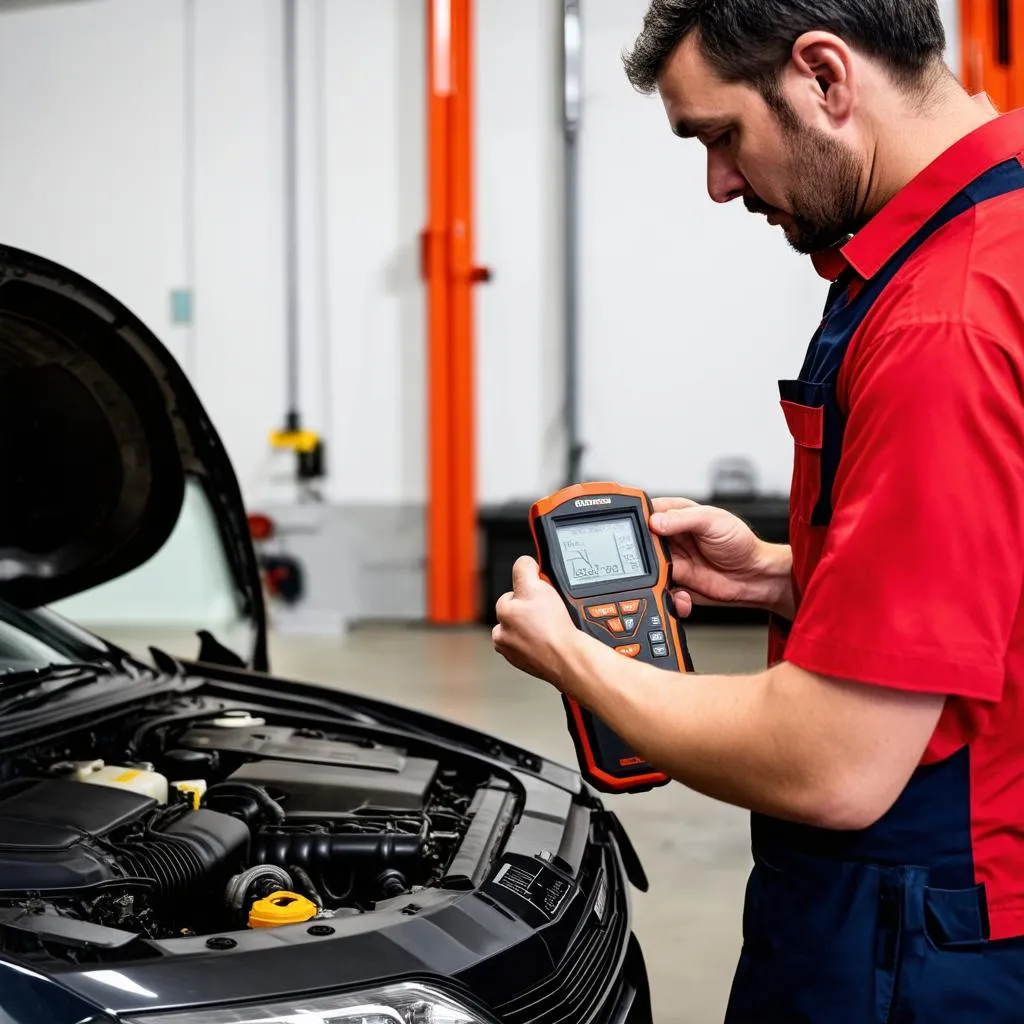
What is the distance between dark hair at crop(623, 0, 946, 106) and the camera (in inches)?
39.0

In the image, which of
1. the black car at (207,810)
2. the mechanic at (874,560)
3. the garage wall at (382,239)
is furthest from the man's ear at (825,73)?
the garage wall at (382,239)

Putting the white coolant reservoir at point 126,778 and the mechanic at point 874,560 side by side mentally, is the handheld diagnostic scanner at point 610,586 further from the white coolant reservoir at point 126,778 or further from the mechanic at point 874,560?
the white coolant reservoir at point 126,778

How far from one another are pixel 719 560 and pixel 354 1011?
24.5 inches

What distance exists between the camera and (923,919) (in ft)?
3.44

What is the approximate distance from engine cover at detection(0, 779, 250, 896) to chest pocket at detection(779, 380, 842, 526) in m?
0.89

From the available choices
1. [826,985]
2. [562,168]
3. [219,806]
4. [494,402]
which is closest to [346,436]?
[494,402]

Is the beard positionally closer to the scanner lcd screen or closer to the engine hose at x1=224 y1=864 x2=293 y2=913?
the scanner lcd screen

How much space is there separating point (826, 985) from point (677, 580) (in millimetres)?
499

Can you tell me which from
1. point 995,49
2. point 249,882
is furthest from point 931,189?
point 995,49

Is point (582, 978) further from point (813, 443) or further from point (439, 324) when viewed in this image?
point (439, 324)

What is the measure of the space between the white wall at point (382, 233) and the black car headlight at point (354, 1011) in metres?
5.71

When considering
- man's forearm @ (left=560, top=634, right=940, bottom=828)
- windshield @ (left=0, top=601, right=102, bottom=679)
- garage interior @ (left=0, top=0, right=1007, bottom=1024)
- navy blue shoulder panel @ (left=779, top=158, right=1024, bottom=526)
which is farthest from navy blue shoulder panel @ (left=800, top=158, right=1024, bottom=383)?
garage interior @ (left=0, top=0, right=1007, bottom=1024)

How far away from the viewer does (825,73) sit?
39.5 inches

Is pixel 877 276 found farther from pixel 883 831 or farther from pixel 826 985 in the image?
pixel 826 985
